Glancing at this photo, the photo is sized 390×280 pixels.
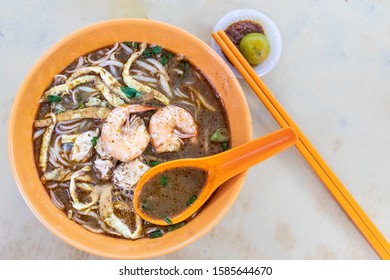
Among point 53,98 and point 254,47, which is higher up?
point 254,47

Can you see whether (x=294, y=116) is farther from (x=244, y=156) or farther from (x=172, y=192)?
(x=172, y=192)

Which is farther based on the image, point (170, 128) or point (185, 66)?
point (185, 66)

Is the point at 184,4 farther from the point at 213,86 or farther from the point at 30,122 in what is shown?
the point at 30,122

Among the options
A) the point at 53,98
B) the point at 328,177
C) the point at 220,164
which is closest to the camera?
the point at 220,164

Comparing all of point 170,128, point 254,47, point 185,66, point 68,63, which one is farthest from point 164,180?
point 254,47

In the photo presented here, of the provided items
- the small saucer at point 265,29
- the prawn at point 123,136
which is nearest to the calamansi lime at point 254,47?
the small saucer at point 265,29

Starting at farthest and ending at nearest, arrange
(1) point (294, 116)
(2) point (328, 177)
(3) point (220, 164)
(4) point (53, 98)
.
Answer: (1) point (294, 116), (2) point (328, 177), (4) point (53, 98), (3) point (220, 164)

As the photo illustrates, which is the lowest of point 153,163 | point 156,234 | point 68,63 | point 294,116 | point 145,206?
point 156,234
